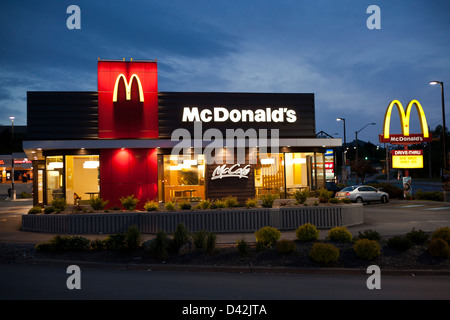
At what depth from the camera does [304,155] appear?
987 inches

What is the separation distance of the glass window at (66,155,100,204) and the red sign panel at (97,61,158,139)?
1888mm

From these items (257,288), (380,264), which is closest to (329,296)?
(257,288)

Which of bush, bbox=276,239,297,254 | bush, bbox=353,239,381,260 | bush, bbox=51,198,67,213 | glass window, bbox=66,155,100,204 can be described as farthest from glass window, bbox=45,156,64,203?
bush, bbox=353,239,381,260

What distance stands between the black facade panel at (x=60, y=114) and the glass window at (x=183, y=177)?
4.75m

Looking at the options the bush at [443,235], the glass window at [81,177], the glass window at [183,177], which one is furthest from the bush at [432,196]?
the glass window at [81,177]

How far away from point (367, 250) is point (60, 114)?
1857cm

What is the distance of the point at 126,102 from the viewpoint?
75.0 feet

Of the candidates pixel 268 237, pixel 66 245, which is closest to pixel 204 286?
pixel 268 237

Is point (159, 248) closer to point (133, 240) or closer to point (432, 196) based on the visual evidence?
point (133, 240)

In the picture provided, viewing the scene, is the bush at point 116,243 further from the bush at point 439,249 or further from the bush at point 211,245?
the bush at point 439,249

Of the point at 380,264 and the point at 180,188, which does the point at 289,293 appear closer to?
the point at 380,264

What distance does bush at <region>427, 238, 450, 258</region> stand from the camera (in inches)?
388
